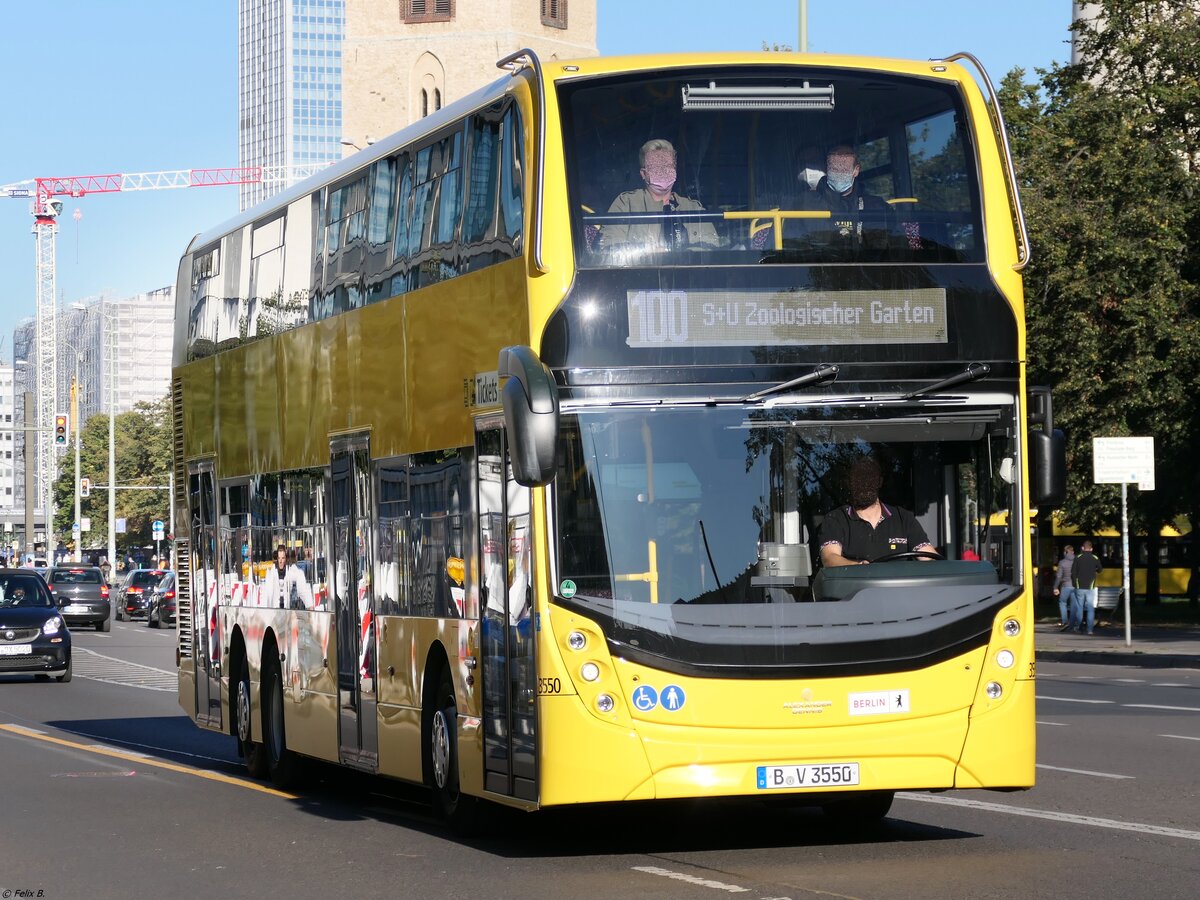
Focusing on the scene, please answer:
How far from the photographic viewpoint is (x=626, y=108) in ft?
36.0

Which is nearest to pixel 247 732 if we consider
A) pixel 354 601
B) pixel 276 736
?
pixel 276 736

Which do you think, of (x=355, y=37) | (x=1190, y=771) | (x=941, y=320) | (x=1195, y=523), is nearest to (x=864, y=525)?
(x=941, y=320)

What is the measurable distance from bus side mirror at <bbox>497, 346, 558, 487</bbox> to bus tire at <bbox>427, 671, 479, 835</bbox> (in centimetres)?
241

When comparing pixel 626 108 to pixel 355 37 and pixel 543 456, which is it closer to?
pixel 543 456

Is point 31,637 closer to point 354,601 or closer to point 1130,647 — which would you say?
point 1130,647

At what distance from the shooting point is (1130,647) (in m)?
34.9

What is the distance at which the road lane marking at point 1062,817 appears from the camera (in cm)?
1151

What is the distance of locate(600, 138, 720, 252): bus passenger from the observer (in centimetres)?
1075

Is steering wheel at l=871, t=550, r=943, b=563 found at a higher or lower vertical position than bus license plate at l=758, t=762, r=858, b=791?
higher

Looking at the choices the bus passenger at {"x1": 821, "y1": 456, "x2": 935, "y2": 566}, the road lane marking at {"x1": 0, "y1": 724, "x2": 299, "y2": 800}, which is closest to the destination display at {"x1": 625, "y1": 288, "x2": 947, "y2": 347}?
the bus passenger at {"x1": 821, "y1": 456, "x2": 935, "y2": 566}

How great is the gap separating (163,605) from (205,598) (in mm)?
43388

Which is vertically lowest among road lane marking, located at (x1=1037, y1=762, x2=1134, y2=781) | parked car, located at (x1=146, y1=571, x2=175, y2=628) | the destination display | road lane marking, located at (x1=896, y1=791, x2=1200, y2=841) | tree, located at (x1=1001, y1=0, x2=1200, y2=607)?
parked car, located at (x1=146, y1=571, x2=175, y2=628)

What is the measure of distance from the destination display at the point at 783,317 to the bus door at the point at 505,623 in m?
1.03

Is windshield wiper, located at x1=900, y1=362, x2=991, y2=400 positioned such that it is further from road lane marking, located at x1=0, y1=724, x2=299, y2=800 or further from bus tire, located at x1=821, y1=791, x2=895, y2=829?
road lane marking, located at x1=0, y1=724, x2=299, y2=800
